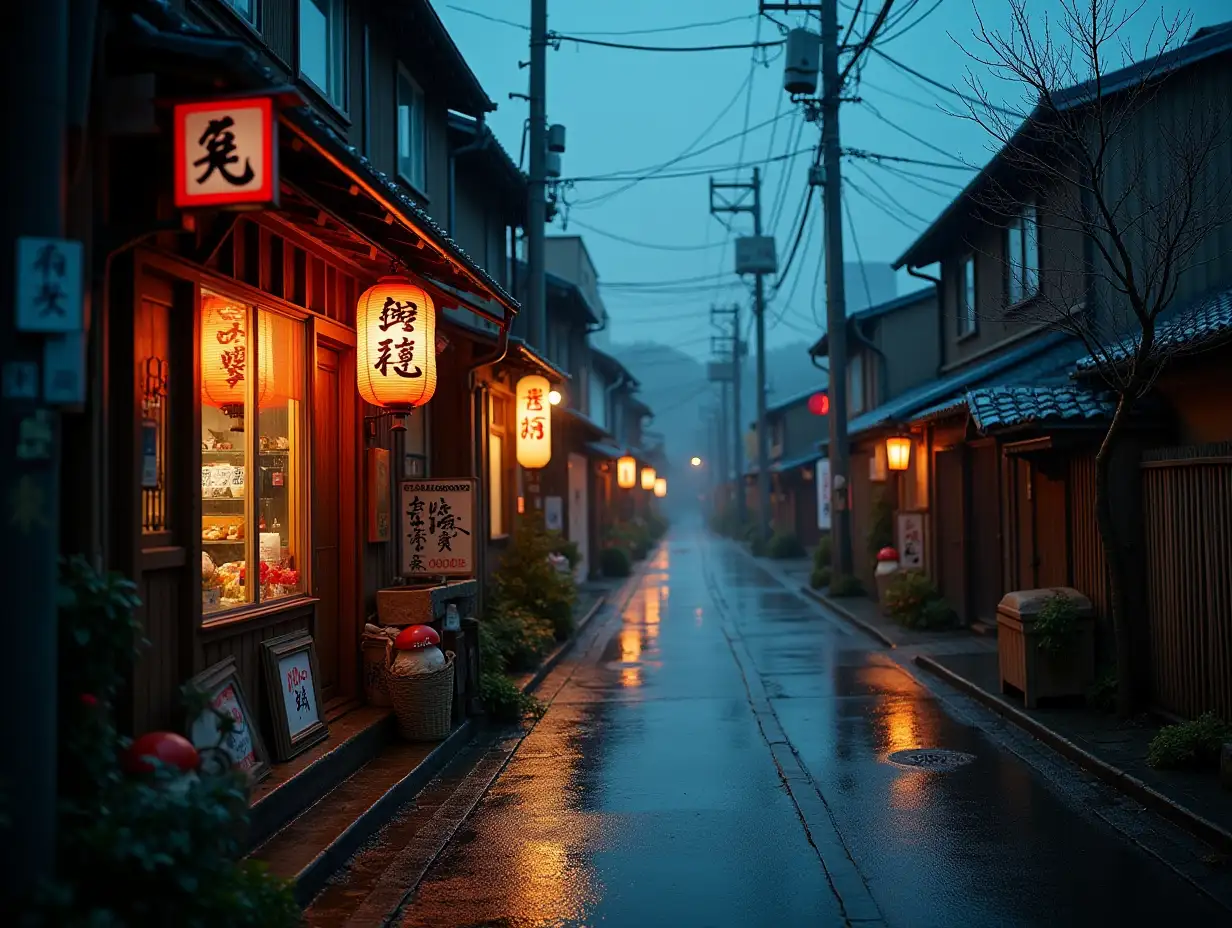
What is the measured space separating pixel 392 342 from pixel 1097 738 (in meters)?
6.73

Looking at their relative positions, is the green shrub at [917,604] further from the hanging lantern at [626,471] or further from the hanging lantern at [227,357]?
the hanging lantern at [626,471]

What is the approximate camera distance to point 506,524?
19.0m

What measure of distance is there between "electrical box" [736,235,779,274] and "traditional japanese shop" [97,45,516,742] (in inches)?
1180

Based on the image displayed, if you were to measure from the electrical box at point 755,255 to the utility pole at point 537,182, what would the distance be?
853 inches

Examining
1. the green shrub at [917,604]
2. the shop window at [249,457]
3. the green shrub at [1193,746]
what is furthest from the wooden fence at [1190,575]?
the green shrub at [917,604]

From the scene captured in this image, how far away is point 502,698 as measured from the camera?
11727 millimetres

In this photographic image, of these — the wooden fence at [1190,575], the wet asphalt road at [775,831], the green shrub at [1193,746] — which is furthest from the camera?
the wooden fence at [1190,575]

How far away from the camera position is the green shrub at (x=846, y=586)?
2497 cm

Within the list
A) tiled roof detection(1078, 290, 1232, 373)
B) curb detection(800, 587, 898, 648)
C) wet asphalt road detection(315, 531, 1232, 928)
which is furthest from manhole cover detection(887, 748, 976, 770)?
curb detection(800, 587, 898, 648)

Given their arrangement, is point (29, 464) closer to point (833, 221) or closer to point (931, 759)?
point (931, 759)

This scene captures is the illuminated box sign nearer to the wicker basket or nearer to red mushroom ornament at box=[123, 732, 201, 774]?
red mushroom ornament at box=[123, 732, 201, 774]

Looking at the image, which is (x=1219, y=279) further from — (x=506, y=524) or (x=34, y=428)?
(x=34, y=428)

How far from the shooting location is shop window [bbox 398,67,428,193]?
47.2 feet

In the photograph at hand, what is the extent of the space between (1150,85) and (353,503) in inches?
387
